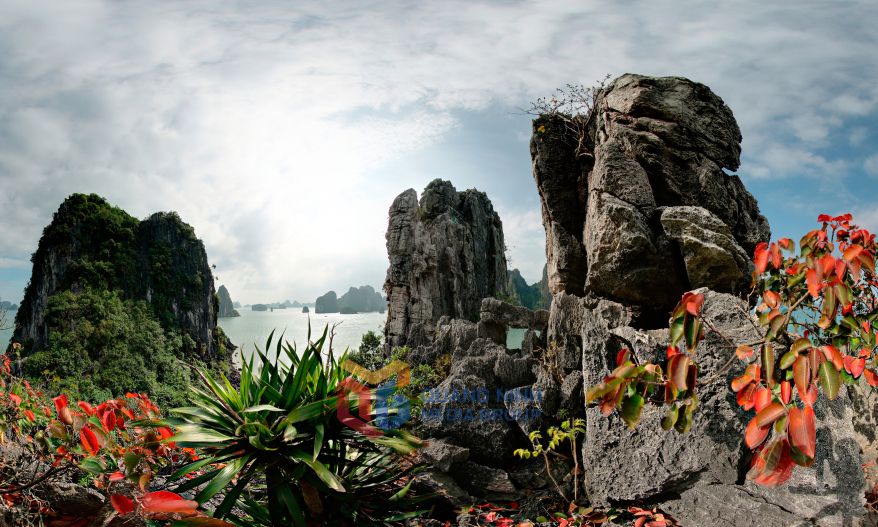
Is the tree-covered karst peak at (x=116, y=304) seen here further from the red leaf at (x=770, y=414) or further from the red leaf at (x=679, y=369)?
the red leaf at (x=770, y=414)

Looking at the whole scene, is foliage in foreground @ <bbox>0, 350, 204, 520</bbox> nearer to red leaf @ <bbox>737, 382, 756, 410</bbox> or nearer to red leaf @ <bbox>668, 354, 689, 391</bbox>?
red leaf @ <bbox>668, 354, 689, 391</bbox>

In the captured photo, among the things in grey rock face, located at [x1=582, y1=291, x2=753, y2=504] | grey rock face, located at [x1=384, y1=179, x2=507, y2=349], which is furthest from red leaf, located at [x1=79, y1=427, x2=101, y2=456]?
grey rock face, located at [x1=384, y1=179, x2=507, y2=349]

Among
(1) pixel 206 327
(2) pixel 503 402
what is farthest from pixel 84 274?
(2) pixel 503 402

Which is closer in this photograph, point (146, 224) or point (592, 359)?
point (592, 359)

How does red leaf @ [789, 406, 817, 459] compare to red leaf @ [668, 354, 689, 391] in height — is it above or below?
below

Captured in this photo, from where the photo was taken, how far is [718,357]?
311cm

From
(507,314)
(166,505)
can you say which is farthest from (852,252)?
(507,314)

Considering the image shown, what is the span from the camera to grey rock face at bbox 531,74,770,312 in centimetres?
430

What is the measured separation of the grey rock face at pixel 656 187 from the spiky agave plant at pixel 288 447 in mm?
3031

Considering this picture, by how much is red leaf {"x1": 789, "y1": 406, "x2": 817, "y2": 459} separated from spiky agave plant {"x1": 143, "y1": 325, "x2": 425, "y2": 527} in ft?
5.89

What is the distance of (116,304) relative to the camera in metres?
27.7

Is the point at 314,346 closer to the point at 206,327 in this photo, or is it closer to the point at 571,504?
the point at 571,504

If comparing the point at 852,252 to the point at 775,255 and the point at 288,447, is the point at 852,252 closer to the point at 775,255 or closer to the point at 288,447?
the point at 775,255

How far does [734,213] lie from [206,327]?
37.9 m
